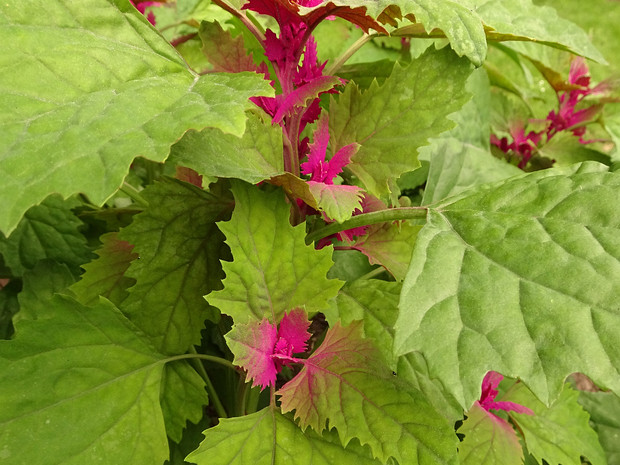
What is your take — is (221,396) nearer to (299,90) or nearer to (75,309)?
(75,309)

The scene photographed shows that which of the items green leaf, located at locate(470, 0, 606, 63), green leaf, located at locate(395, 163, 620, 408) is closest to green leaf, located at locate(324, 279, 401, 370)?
green leaf, located at locate(395, 163, 620, 408)

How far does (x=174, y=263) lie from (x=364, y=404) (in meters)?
0.28

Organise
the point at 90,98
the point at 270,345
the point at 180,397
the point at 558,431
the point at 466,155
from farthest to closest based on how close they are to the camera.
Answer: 1. the point at 466,155
2. the point at 558,431
3. the point at 180,397
4. the point at 270,345
5. the point at 90,98

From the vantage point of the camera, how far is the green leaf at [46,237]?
927 mm

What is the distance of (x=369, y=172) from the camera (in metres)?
0.69

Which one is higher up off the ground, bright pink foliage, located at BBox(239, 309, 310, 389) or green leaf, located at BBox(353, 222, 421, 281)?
green leaf, located at BBox(353, 222, 421, 281)

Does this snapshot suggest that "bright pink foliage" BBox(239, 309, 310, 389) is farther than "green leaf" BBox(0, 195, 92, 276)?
No

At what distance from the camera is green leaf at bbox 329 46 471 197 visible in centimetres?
67

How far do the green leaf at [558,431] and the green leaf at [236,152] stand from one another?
552 mm

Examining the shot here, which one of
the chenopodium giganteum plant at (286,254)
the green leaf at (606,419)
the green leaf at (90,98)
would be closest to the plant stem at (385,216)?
the chenopodium giganteum plant at (286,254)

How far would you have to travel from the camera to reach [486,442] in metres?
0.77

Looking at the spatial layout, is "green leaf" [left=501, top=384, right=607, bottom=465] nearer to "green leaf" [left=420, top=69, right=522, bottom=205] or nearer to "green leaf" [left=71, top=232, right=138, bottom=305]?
"green leaf" [left=420, top=69, right=522, bottom=205]

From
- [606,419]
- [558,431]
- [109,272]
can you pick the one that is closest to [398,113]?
[109,272]

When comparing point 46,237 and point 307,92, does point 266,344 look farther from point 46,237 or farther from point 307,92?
point 46,237
